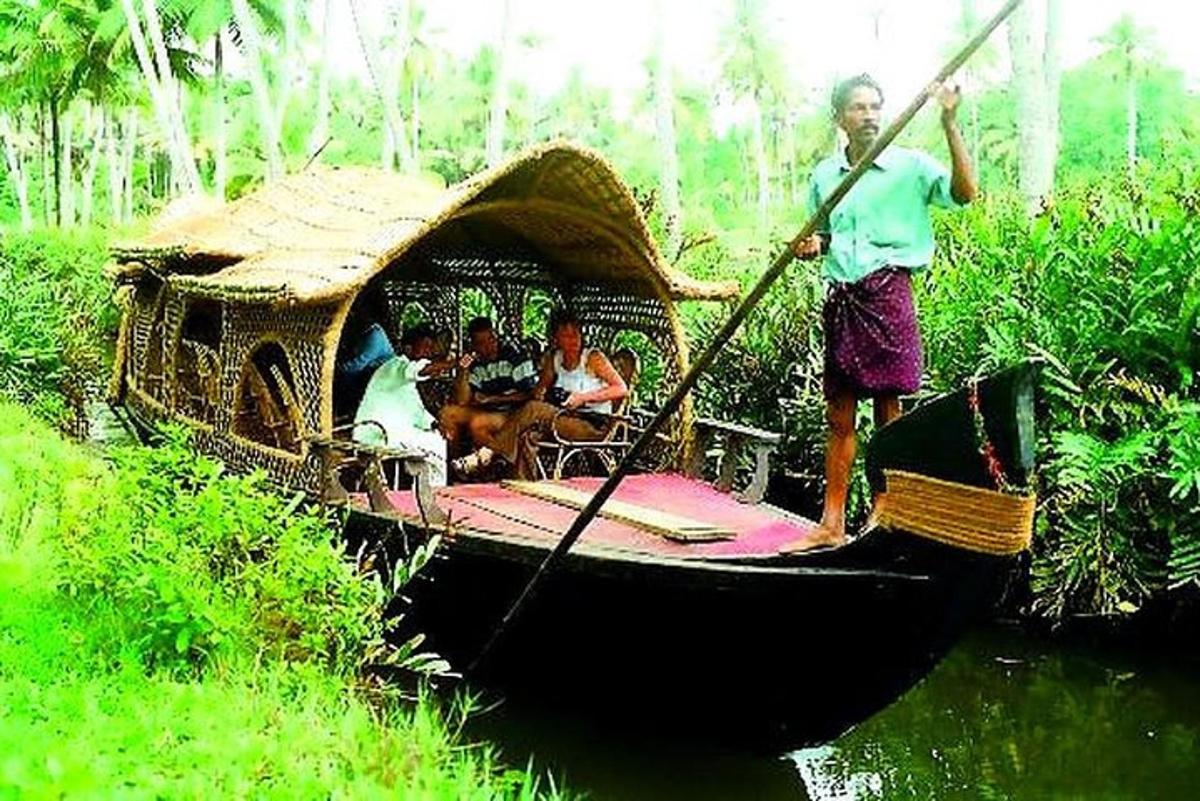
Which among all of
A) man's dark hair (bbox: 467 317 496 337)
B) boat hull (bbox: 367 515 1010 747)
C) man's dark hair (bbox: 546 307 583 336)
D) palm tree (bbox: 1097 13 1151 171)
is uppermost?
palm tree (bbox: 1097 13 1151 171)

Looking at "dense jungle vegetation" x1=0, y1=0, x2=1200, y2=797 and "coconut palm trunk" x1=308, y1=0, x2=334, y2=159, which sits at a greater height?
"coconut palm trunk" x1=308, y1=0, x2=334, y2=159

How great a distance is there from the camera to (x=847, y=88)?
16.1ft

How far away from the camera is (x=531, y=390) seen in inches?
335

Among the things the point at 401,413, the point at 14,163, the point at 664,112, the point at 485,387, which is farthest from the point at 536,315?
the point at 14,163

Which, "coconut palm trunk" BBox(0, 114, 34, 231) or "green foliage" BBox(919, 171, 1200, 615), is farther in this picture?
"coconut palm trunk" BBox(0, 114, 34, 231)

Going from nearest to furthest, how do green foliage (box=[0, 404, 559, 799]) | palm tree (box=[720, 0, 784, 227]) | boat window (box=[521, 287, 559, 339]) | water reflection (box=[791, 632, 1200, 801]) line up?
green foliage (box=[0, 404, 559, 799]) → water reflection (box=[791, 632, 1200, 801]) → boat window (box=[521, 287, 559, 339]) → palm tree (box=[720, 0, 784, 227])

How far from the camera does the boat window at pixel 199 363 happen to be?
851cm

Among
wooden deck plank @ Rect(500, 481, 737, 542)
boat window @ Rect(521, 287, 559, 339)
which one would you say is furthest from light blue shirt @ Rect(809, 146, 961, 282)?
boat window @ Rect(521, 287, 559, 339)

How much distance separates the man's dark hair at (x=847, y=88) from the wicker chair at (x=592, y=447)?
2952 millimetres

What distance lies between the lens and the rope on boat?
443cm

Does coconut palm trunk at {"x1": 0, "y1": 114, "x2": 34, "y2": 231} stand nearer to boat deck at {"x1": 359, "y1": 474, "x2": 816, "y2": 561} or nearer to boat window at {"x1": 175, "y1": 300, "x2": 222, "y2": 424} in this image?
boat window at {"x1": 175, "y1": 300, "x2": 222, "y2": 424}

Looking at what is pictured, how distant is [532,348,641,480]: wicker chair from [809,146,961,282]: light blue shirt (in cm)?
272

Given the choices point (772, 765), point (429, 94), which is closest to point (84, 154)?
point (429, 94)

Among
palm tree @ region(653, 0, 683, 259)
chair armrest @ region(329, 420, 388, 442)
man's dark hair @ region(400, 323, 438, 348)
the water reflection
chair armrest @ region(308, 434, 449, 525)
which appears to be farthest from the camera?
palm tree @ region(653, 0, 683, 259)
